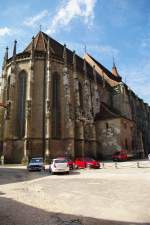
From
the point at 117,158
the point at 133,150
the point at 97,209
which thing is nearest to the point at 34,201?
the point at 97,209

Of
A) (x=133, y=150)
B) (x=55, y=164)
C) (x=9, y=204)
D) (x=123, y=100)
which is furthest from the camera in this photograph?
(x=123, y=100)

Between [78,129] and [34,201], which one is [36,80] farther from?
[34,201]

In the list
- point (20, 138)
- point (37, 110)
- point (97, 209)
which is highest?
point (37, 110)

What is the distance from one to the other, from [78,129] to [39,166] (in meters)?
11.7

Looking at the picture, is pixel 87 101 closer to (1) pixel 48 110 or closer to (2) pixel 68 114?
(2) pixel 68 114

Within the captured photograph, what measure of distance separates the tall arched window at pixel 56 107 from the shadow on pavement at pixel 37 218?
77.1ft

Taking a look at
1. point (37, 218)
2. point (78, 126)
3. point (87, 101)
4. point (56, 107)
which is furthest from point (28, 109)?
point (37, 218)

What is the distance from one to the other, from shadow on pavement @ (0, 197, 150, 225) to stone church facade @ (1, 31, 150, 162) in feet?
69.3

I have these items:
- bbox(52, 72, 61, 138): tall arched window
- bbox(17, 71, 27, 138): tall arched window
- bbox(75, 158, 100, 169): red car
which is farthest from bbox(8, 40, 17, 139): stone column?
bbox(75, 158, 100, 169): red car

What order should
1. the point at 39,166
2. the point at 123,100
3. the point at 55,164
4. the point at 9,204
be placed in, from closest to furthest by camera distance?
the point at 9,204
the point at 55,164
the point at 39,166
the point at 123,100

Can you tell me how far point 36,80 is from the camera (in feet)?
102

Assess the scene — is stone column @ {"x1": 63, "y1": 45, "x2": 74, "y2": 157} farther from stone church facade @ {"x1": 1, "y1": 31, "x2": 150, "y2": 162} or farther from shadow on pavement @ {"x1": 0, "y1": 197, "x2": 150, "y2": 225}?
shadow on pavement @ {"x1": 0, "y1": 197, "x2": 150, "y2": 225}

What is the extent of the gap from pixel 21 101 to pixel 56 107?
490 cm

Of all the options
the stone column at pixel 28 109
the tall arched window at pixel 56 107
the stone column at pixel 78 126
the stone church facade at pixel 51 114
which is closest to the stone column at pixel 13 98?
the stone church facade at pixel 51 114
